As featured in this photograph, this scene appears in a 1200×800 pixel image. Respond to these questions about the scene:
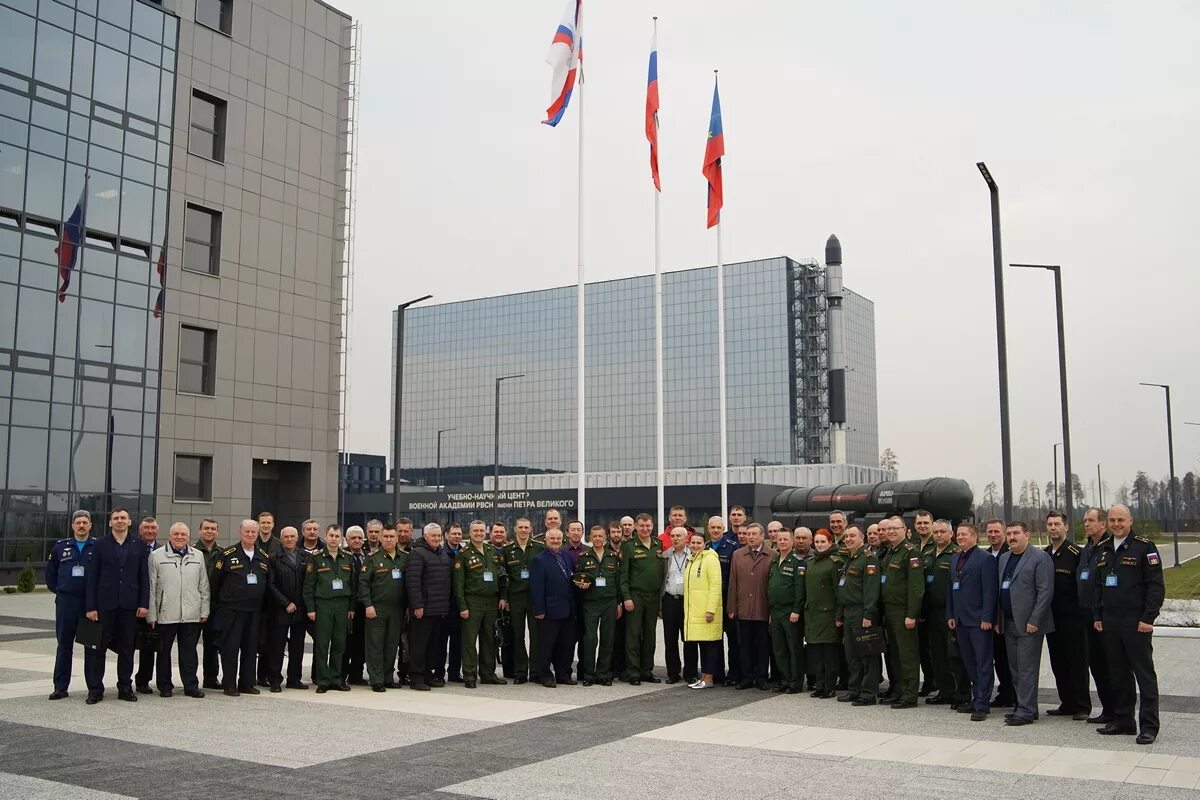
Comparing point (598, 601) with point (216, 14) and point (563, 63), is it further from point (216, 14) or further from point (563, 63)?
point (216, 14)

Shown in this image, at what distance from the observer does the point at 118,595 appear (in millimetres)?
12180

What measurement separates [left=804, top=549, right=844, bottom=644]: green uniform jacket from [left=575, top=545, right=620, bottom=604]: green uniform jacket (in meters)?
2.64

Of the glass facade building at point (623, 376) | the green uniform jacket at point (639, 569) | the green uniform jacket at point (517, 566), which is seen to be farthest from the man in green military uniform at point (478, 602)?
the glass facade building at point (623, 376)

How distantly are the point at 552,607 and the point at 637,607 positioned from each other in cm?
119

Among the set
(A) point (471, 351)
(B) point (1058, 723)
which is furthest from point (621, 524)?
(A) point (471, 351)

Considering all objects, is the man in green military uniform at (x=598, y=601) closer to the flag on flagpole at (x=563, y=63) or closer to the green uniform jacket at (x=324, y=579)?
the green uniform jacket at (x=324, y=579)

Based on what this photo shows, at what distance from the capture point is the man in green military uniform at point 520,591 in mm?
14109

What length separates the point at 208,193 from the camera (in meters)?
35.9

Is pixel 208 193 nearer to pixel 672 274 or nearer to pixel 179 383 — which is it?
pixel 179 383

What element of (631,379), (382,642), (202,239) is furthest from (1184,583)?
(631,379)

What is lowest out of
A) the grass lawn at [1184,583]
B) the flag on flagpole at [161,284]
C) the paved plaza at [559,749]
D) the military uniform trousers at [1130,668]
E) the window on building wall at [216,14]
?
the paved plaza at [559,749]

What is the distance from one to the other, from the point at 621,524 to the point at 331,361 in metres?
27.0

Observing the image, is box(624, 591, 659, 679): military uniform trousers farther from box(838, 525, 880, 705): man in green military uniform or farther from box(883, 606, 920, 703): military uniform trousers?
box(883, 606, 920, 703): military uniform trousers

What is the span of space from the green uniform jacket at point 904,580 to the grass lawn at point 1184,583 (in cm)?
1336
